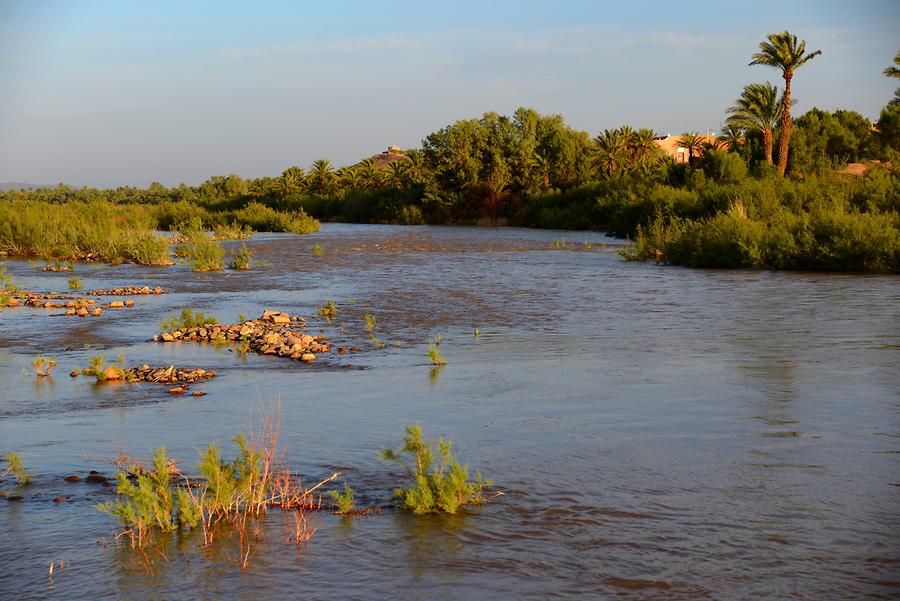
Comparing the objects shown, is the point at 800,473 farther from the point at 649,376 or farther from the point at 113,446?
the point at 113,446

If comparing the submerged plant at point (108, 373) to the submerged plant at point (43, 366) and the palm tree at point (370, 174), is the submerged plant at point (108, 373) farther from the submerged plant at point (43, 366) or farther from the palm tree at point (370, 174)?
the palm tree at point (370, 174)

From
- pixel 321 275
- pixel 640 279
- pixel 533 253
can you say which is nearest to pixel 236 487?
pixel 640 279

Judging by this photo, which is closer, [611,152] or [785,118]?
[785,118]

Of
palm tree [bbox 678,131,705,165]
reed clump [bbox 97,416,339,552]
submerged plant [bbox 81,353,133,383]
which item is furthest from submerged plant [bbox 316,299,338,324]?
palm tree [bbox 678,131,705,165]

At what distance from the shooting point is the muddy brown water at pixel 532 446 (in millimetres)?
5547

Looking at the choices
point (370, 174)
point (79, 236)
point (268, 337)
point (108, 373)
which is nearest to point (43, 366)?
point (108, 373)

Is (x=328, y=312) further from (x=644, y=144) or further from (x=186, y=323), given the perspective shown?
(x=644, y=144)

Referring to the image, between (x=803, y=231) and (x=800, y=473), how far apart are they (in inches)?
849

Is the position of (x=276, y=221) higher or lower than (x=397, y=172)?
lower

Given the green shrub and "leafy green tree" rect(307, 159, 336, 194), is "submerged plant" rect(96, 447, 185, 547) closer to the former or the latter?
the green shrub

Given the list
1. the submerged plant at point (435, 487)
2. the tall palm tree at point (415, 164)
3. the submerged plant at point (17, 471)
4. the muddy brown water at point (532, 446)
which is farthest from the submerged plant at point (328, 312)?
the tall palm tree at point (415, 164)

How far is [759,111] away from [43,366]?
48.9 metres

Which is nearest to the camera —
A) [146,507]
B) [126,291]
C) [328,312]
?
[146,507]

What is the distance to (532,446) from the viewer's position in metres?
8.30
